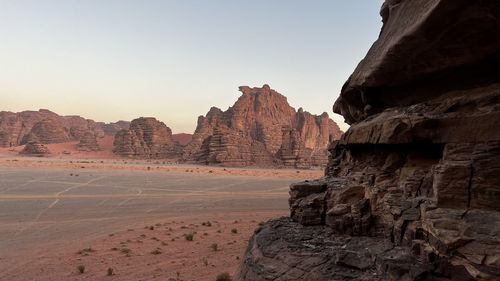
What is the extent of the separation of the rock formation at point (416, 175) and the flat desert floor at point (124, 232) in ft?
16.5

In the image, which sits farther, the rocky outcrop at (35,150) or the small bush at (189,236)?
the rocky outcrop at (35,150)

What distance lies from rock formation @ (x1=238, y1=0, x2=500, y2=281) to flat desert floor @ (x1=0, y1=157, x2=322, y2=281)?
5.03 meters

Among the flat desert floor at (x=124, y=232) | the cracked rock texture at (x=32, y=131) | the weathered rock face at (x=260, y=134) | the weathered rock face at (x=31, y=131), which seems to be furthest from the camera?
the weathered rock face at (x=31, y=131)

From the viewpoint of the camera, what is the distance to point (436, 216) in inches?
205

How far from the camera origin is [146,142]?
111 meters

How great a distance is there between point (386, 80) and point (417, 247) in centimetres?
364

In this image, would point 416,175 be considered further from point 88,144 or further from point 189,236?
point 88,144

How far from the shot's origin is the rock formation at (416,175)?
495 cm

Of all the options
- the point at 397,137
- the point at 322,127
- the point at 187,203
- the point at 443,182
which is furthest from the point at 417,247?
the point at 322,127

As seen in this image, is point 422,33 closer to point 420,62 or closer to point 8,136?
point 420,62

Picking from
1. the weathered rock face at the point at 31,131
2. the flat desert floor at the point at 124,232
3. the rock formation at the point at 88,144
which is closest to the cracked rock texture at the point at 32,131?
the weathered rock face at the point at 31,131

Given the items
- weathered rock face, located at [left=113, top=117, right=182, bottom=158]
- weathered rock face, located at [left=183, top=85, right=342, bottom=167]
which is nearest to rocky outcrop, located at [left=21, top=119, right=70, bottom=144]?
weathered rock face, located at [left=113, top=117, right=182, bottom=158]

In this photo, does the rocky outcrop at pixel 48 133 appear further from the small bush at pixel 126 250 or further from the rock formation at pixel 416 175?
the rock formation at pixel 416 175

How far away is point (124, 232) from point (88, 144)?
112m
